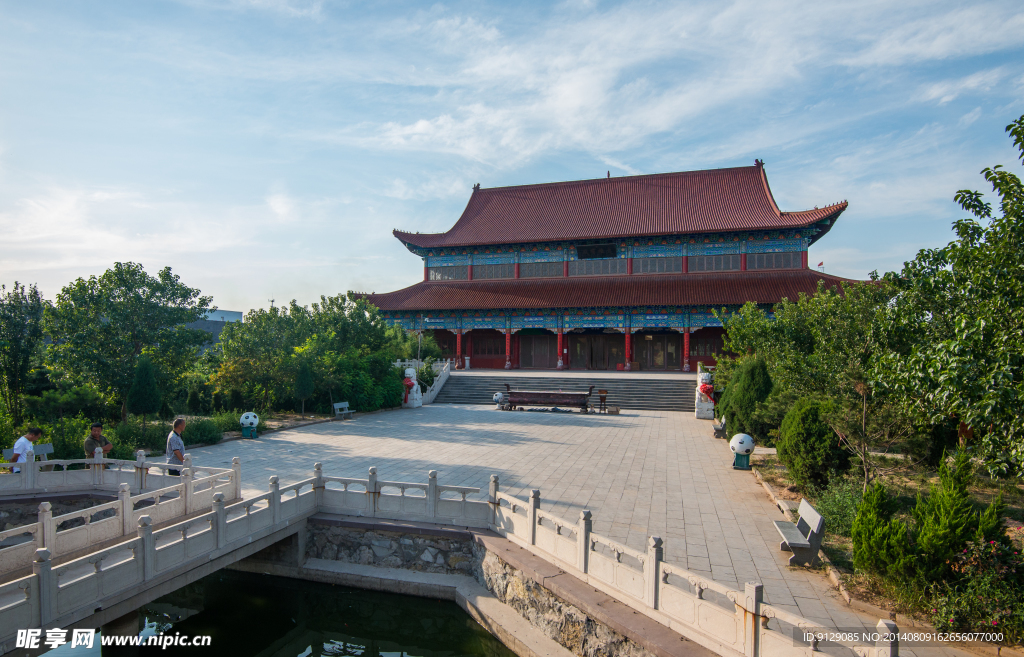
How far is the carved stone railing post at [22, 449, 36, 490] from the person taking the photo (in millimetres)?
9117

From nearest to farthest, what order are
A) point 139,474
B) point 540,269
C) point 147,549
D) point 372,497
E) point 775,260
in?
point 147,549
point 372,497
point 139,474
point 775,260
point 540,269

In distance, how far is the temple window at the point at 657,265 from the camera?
94.1 ft

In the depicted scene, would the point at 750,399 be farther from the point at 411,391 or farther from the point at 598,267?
the point at 598,267

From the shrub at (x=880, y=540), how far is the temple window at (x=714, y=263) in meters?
23.9

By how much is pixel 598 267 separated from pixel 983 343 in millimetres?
25471

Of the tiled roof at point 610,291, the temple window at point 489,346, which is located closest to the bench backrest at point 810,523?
the tiled roof at point 610,291

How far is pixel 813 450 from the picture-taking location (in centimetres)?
872

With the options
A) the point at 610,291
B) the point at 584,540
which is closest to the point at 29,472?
the point at 584,540

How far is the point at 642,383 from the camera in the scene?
2319 cm

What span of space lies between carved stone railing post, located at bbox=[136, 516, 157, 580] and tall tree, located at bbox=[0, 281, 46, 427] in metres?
11.3

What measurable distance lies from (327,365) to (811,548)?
15307 millimetres

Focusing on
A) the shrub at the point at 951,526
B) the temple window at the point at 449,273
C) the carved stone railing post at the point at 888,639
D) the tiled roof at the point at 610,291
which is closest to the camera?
the carved stone railing post at the point at 888,639

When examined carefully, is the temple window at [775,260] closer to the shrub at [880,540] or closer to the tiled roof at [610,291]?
the tiled roof at [610,291]

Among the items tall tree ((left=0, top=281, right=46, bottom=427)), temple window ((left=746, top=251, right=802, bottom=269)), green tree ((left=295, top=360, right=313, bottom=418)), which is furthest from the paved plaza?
temple window ((left=746, top=251, right=802, bottom=269))
